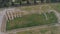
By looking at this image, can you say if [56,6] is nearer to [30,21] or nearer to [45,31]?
[30,21]

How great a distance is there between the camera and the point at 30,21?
3.87m

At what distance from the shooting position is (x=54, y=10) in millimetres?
4363

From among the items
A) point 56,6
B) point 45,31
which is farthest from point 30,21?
point 56,6

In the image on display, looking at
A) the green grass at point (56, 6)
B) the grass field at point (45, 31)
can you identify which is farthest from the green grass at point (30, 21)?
the green grass at point (56, 6)

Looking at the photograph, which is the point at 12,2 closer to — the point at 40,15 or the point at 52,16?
the point at 40,15

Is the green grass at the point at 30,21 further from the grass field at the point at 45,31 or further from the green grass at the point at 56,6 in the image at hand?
the green grass at the point at 56,6

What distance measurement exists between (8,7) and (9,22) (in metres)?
0.74

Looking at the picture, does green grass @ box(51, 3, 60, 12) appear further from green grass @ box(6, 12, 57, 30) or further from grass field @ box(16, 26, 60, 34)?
grass field @ box(16, 26, 60, 34)

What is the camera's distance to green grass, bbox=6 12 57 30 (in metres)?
3.73

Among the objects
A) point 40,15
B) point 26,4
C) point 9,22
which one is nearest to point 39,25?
point 40,15

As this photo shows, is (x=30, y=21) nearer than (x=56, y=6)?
Yes

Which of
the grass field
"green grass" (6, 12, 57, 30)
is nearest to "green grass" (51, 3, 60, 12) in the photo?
"green grass" (6, 12, 57, 30)

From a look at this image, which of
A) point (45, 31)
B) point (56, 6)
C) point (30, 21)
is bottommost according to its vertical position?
point (45, 31)

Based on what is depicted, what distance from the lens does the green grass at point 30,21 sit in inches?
147
